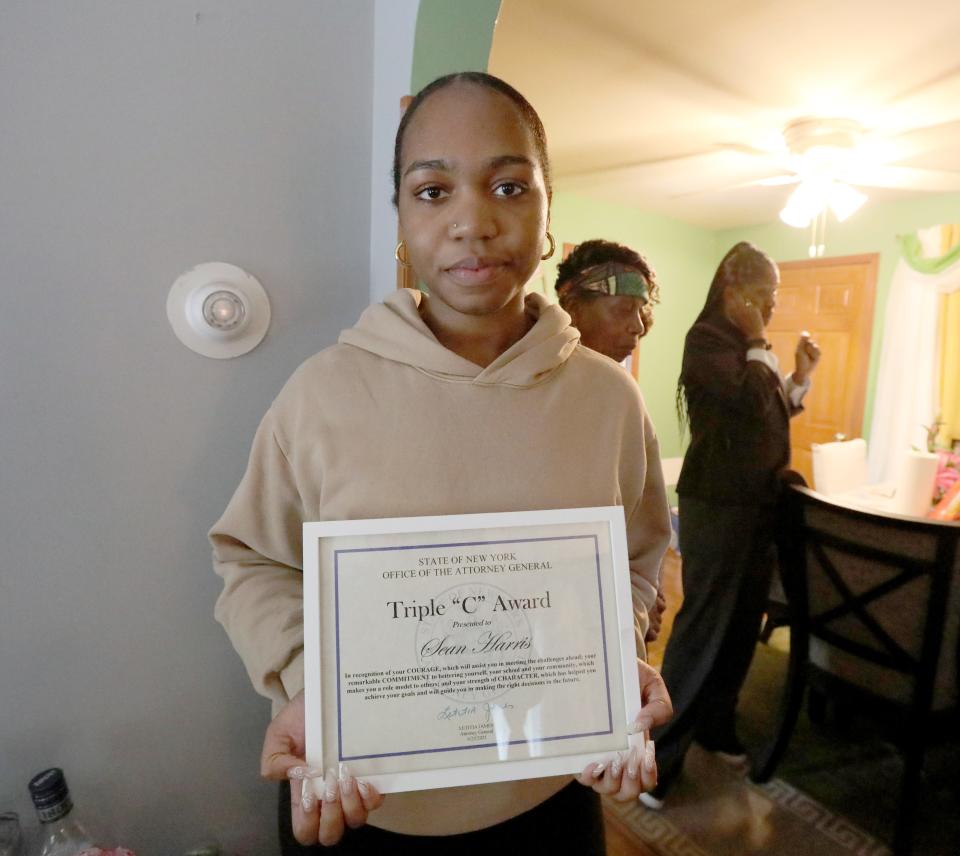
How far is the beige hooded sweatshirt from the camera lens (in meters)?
0.60

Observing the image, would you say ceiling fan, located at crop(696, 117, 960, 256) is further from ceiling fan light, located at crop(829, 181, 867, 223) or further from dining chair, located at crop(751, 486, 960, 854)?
dining chair, located at crop(751, 486, 960, 854)

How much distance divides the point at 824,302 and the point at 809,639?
3.10 meters

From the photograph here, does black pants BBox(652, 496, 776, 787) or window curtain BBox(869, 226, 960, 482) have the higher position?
window curtain BBox(869, 226, 960, 482)

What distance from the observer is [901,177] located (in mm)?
2684

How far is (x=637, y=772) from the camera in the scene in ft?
1.79

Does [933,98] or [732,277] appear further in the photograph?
[933,98]

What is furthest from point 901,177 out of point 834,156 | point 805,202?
point 805,202

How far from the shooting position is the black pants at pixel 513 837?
628 millimetres

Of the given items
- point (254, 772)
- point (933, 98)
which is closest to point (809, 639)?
point (254, 772)

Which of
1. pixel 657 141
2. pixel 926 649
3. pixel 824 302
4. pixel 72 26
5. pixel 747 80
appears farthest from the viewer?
pixel 824 302

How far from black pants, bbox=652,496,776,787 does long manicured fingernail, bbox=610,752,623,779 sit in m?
1.20

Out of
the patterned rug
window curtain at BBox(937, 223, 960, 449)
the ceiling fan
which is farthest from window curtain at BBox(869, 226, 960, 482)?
the patterned rug

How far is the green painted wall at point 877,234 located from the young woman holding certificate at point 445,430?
3.90 meters

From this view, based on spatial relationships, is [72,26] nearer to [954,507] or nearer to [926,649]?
[926,649]
